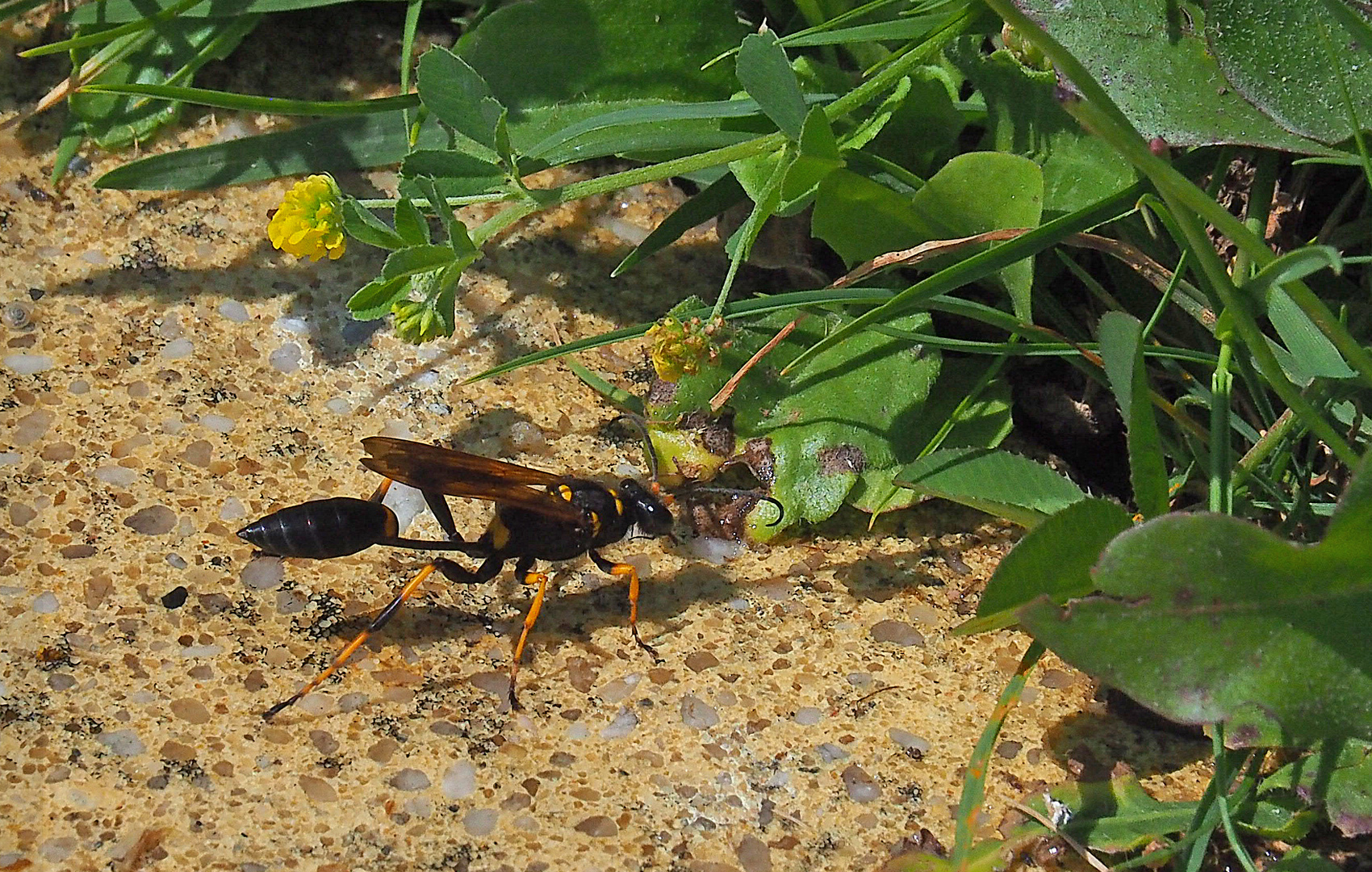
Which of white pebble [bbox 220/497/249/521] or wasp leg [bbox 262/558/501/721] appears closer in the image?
wasp leg [bbox 262/558/501/721]

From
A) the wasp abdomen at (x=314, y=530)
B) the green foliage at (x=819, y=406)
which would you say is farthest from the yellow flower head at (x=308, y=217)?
the green foliage at (x=819, y=406)

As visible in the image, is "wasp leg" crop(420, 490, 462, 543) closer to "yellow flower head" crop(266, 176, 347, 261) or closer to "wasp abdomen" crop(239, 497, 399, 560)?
"wasp abdomen" crop(239, 497, 399, 560)

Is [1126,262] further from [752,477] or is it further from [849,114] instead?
[752,477]

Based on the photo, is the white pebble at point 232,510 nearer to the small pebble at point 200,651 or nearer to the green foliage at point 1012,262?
the small pebble at point 200,651

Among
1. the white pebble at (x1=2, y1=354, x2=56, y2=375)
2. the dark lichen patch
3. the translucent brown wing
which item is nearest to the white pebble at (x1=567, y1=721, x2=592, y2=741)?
the translucent brown wing

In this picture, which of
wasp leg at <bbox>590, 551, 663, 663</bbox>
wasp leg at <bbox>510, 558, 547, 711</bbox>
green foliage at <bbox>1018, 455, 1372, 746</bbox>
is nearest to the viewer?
green foliage at <bbox>1018, 455, 1372, 746</bbox>

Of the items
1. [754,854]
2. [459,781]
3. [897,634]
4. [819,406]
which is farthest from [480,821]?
Answer: [819,406]

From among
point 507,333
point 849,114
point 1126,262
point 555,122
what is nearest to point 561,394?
point 507,333
